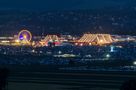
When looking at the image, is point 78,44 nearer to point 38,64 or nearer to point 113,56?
point 113,56

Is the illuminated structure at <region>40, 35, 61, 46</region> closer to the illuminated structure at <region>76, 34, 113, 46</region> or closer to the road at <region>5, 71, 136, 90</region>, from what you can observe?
the illuminated structure at <region>76, 34, 113, 46</region>

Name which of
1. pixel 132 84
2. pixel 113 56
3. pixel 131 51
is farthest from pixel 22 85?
pixel 131 51

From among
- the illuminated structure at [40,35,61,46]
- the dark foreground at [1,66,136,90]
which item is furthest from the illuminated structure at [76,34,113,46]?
the dark foreground at [1,66,136,90]

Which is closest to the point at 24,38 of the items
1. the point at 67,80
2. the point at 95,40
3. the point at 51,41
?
the point at 51,41

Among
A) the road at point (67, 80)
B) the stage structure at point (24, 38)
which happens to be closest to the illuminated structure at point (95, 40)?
the stage structure at point (24, 38)

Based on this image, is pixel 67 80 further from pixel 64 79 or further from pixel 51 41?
pixel 51 41

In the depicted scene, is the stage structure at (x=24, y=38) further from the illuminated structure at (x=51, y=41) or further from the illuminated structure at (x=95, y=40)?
the illuminated structure at (x=95, y=40)

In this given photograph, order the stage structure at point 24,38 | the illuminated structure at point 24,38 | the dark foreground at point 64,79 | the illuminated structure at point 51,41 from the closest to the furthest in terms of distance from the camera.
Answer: the dark foreground at point 64,79 < the illuminated structure at point 51,41 < the stage structure at point 24,38 < the illuminated structure at point 24,38
